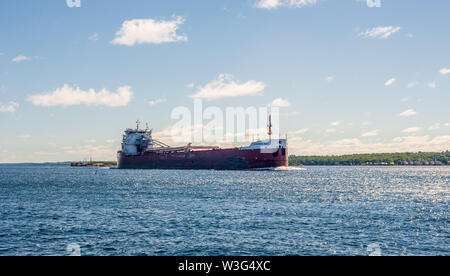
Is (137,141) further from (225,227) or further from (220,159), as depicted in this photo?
(225,227)

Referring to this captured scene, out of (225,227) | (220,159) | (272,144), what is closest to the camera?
(225,227)

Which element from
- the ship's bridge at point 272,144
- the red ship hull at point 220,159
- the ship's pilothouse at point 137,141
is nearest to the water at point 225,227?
the ship's bridge at point 272,144

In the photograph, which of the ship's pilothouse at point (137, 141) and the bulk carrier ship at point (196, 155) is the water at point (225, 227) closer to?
the bulk carrier ship at point (196, 155)

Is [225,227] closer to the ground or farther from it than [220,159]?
closer to the ground

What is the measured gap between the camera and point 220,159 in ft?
331

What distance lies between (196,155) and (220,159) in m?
9.34

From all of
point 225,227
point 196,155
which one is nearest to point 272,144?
point 196,155

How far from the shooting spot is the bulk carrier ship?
3757 inches

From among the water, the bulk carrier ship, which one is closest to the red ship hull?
the bulk carrier ship

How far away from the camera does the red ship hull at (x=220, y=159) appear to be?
314ft

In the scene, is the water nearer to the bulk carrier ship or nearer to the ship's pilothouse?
the bulk carrier ship
